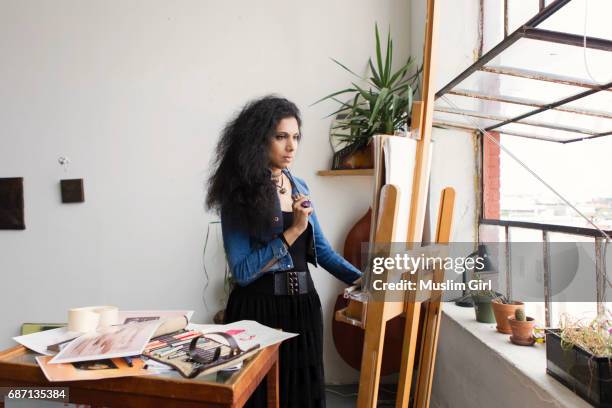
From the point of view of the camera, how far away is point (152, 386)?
80cm

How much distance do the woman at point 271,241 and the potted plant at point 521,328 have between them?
29.5 inches

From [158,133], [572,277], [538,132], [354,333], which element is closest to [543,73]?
[538,132]

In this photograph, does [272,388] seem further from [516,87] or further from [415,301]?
[516,87]

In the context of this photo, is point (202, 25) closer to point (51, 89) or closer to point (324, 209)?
point (51, 89)

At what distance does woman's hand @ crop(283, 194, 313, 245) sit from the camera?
147 cm

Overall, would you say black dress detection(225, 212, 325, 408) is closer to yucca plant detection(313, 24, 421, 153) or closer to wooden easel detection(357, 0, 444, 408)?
wooden easel detection(357, 0, 444, 408)

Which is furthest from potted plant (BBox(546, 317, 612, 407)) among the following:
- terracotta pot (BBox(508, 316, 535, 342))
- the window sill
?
terracotta pot (BBox(508, 316, 535, 342))

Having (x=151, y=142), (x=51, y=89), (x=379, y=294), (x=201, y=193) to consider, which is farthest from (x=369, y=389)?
(x=51, y=89)

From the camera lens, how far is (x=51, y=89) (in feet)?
9.61

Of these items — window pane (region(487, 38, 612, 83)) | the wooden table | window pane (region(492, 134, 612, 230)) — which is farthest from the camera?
window pane (region(492, 134, 612, 230))

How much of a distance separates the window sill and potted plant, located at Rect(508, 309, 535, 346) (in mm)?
24

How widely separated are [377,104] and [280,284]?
125 cm

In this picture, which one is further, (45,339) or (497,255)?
(497,255)

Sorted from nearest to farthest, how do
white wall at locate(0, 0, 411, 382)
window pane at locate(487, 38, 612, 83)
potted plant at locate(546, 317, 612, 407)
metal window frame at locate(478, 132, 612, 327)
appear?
potted plant at locate(546, 317, 612, 407), window pane at locate(487, 38, 612, 83), metal window frame at locate(478, 132, 612, 327), white wall at locate(0, 0, 411, 382)
